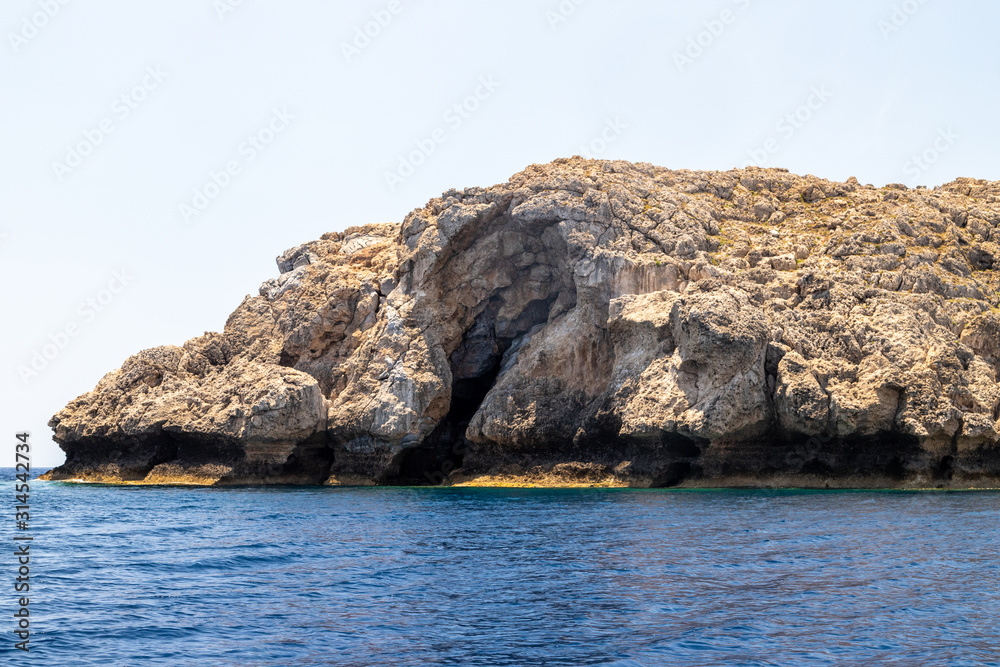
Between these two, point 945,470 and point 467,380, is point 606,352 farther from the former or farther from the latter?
point 945,470

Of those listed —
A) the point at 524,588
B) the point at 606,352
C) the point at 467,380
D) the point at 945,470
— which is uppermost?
the point at 606,352

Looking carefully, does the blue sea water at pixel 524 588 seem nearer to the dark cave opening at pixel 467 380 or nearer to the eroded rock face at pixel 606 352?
the eroded rock face at pixel 606 352

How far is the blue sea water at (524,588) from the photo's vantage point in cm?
1307

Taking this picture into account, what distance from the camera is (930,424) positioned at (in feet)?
138

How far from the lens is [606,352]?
53844mm

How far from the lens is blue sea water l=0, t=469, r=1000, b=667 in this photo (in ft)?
42.9

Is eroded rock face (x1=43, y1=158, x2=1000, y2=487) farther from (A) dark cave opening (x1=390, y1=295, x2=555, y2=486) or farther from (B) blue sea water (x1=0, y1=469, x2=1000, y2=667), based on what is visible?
(B) blue sea water (x1=0, y1=469, x2=1000, y2=667)

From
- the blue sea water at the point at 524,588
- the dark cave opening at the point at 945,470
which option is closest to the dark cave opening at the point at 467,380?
the blue sea water at the point at 524,588

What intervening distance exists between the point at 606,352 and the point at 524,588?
36563 millimetres

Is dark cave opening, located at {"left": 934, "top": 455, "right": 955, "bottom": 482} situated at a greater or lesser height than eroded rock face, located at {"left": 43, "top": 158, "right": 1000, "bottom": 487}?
lesser

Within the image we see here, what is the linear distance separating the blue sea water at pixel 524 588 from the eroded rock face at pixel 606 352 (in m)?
12.4

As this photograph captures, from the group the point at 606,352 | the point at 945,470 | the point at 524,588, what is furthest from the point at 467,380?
the point at 524,588

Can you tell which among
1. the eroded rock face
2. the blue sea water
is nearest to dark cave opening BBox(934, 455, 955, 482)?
the eroded rock face

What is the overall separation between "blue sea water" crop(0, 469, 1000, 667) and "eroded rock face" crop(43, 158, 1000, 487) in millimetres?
12388
